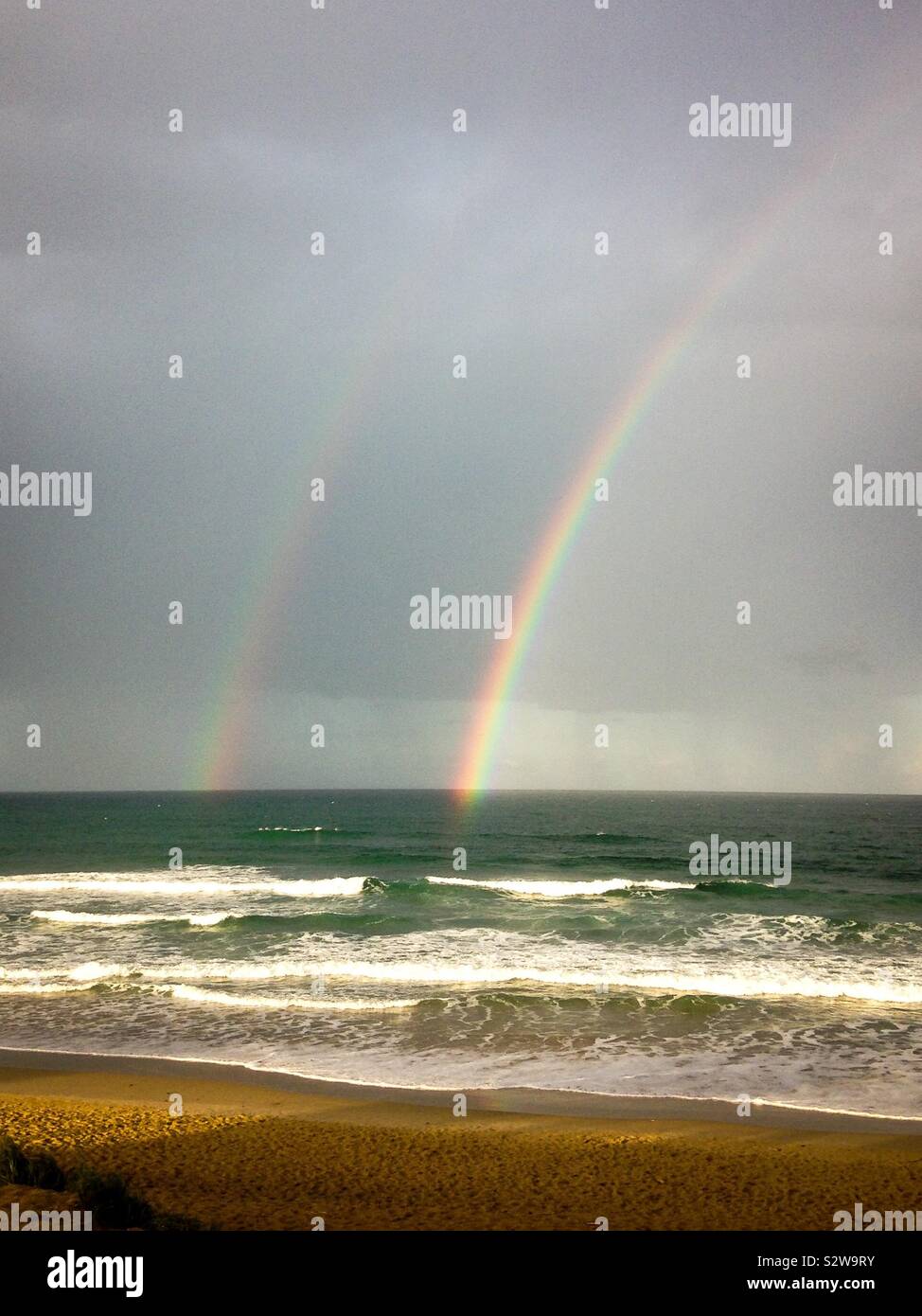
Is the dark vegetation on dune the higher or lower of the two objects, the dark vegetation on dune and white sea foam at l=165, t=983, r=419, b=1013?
the higher

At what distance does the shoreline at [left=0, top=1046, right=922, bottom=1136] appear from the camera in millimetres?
10484

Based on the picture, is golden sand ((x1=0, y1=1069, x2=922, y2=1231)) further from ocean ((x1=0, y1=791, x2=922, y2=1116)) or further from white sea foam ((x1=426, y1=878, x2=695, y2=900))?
white sea foam ((x1=426, y1=878, x2=695, y2=900))

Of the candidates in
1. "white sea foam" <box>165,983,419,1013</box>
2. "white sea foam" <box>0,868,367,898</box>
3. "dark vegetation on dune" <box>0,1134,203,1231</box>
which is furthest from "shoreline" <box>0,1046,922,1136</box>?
"white sea foam" <box>0,868,367,898</box>

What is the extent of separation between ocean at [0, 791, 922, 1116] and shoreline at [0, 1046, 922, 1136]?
0.94ft

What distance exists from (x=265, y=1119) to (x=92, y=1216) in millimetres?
4027

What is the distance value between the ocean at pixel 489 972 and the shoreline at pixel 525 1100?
287 millimetres

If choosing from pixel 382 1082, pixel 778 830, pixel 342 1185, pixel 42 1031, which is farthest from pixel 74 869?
pixel 778 830

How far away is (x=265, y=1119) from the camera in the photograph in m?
10.2

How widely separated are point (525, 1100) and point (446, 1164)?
2.50 meters

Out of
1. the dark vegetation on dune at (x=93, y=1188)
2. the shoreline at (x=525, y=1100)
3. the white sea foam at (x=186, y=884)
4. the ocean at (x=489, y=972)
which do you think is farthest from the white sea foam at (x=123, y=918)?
the dark vegetation on dune at (x=93, y=1188)

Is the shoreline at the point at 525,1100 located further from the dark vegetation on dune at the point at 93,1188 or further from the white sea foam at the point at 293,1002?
the dark vegetation on dune at the point at 93,1188

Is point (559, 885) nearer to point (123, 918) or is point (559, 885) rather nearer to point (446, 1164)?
point (123, 918)

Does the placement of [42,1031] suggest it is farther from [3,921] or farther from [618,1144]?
[3,921]

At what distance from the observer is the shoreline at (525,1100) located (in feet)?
34.4
